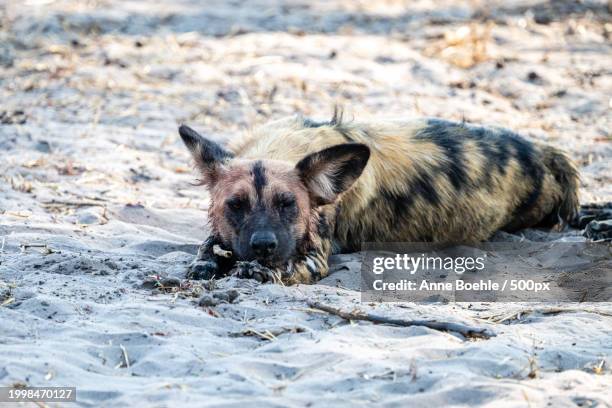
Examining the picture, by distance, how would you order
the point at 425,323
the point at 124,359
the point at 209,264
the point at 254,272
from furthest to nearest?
the point at 209,264, the point at 254,272, the point at 425,323, the point at 124,359

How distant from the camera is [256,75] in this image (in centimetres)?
891

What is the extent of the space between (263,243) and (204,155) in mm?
662

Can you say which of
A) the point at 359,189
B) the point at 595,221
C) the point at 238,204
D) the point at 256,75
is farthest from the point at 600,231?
the point at 256,75

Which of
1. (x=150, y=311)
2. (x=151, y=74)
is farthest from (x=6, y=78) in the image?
(x=150, y=311)

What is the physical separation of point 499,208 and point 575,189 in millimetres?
579

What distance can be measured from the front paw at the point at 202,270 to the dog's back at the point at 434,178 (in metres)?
0.67

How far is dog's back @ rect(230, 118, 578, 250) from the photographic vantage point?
5.23 metres

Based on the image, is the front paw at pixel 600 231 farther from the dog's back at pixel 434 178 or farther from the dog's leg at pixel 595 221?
the dog's back at pixel 434 178

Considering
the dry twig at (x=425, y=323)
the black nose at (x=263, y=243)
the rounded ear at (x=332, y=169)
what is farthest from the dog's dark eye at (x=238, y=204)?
the dry twig at (x=425, y=323)

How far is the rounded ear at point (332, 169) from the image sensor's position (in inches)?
189

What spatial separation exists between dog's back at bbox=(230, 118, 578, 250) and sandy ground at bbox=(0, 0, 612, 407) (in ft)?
1.06

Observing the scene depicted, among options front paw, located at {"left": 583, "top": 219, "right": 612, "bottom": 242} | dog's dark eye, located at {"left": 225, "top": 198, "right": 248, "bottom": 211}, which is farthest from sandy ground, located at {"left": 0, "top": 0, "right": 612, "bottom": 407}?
front paw, located at {"left": 583, "top": 219, "right": 612, "bottom": 242}

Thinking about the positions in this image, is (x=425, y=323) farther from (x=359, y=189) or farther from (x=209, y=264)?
(x=359, y=189)

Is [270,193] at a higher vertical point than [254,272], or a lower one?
higher
